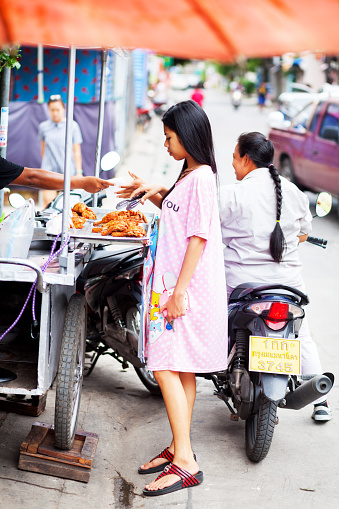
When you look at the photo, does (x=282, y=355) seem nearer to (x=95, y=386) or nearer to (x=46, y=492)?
(x=46, y=492)

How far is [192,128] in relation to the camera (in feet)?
10.9

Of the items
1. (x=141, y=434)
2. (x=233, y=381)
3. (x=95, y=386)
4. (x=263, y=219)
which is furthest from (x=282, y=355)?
(x=95, y=386)

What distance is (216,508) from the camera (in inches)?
130

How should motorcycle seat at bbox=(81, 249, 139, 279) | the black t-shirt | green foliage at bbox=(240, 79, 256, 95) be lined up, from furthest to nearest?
green foliage at bbox=(240, 79, 256, 95) → motorcycle seat at bbox=(81, 249, 139, 279) → the black t-shirt

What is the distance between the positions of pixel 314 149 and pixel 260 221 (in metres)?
7.62

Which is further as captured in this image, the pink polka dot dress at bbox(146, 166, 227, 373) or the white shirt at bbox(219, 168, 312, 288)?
the white shirt at bbox(219, 168, 312, 288)

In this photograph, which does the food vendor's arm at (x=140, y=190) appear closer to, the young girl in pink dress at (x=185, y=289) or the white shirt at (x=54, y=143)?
the young girl in pink dress at (x=185, y=289)

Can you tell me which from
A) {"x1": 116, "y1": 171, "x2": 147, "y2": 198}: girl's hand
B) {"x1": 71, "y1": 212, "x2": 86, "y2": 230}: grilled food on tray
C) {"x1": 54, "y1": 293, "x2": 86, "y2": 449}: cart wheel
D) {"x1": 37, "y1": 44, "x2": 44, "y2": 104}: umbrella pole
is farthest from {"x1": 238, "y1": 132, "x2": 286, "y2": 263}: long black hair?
{"x1": 37, "y1": 44, "x2": 44, "y2": 104}: umbrella pole

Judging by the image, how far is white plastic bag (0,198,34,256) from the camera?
3311mm

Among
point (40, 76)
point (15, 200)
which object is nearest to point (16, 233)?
point (15, 200)

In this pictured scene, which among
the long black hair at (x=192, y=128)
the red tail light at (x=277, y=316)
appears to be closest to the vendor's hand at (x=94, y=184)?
the long black hair at (x=192, y=128)

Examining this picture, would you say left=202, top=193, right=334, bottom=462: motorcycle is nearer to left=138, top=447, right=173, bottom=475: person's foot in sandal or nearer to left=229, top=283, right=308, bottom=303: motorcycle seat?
left=229, top=283, right=308, bottom=303: motorcycle seat

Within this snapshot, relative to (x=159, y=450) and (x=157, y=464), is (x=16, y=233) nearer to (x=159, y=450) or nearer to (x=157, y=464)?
(x=157, y=464)

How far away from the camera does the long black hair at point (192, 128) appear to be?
10.9 ft
